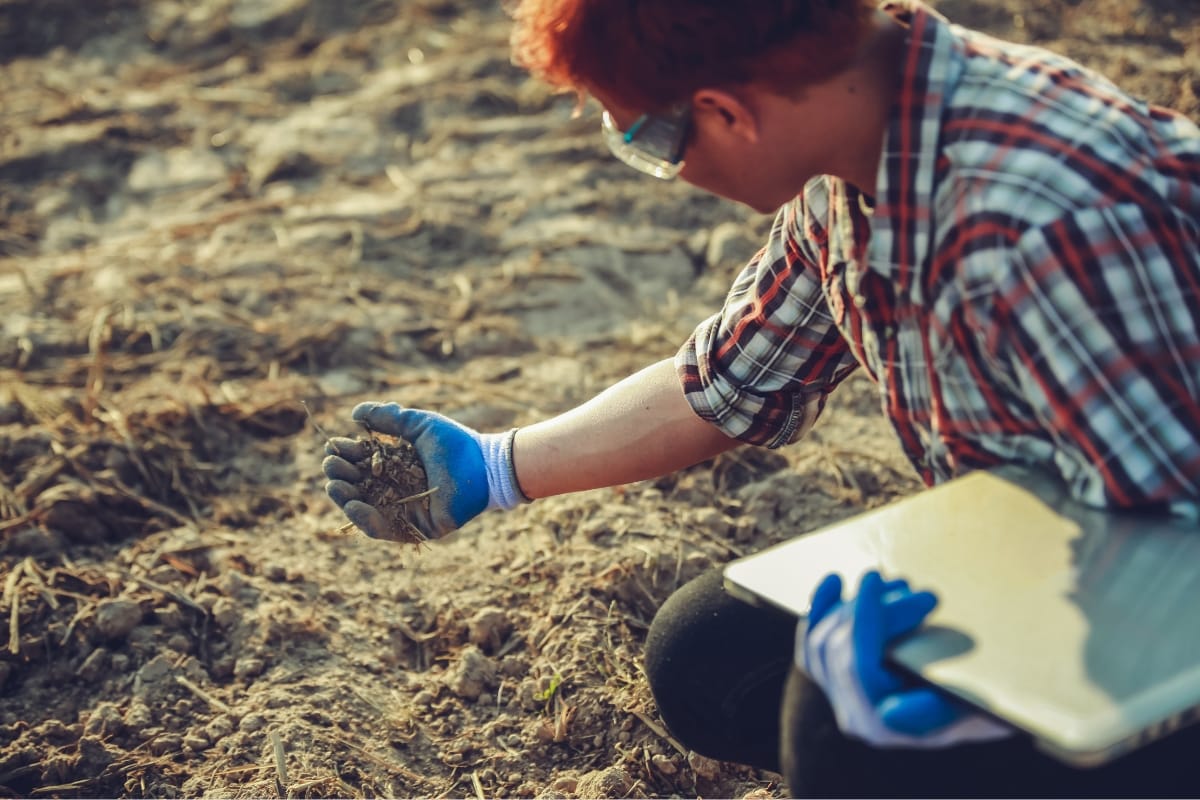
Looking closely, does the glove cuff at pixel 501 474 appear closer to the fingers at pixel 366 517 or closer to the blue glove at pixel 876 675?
the fingers at pixel 366 517

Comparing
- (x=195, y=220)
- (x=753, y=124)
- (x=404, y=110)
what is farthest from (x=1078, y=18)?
(x=753, y=124)

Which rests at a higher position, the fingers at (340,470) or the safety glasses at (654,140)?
the safety glasses at (654,140)

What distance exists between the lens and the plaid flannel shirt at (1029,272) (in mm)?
1263

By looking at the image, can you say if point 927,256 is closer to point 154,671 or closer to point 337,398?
point 154,671

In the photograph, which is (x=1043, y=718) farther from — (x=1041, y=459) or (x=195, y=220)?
(x=195, y=220)

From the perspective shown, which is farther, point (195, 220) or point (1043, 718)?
point (195, 220)

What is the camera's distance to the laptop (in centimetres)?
109

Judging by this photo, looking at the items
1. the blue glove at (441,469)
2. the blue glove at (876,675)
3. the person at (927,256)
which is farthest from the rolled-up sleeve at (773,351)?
the blue glove at (876,675)

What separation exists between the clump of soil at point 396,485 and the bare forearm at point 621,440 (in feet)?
0.56

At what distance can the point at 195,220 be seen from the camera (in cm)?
405

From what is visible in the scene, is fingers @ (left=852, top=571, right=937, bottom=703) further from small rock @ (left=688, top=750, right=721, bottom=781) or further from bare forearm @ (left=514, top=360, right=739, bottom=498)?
small rock @ (left=688, top=750, right=721, bottom=781)

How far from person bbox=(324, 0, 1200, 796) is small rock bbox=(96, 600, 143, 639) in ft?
3.82

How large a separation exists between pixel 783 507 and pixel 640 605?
0.44 meters

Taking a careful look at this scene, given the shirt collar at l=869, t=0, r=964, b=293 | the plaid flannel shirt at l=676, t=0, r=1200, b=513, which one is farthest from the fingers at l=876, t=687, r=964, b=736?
the shirt collar at l=869, t=0, r=964, b=293
